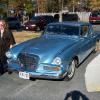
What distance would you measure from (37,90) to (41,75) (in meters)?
0.43

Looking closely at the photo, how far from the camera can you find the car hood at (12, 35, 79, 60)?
7992 millimetres

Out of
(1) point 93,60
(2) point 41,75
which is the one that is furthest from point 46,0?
(2) point 41,75

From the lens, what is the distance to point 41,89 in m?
7.67

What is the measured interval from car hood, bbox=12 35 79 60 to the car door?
33 centimetres

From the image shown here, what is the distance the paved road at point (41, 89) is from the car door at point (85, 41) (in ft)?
3.12

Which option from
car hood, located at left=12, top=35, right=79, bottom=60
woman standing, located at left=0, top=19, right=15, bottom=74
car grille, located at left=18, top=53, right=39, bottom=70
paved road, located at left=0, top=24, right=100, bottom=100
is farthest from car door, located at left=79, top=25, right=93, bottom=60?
woman standing, located at left=0, top=19, right=15, bottom=74

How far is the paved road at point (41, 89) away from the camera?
7.03 m

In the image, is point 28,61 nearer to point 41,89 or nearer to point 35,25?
point 41,89

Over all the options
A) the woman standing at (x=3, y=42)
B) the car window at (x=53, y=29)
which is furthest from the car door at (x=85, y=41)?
the woman standing at (x=3, y=42)

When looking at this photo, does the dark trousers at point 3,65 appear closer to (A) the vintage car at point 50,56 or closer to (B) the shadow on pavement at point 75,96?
(A) the vintage car at point 50,56

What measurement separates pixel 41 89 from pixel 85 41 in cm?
301

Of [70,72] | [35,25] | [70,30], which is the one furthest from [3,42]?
[35,25]

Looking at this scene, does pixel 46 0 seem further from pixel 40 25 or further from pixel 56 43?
pixel 56 43

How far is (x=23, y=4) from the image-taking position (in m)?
44.1
